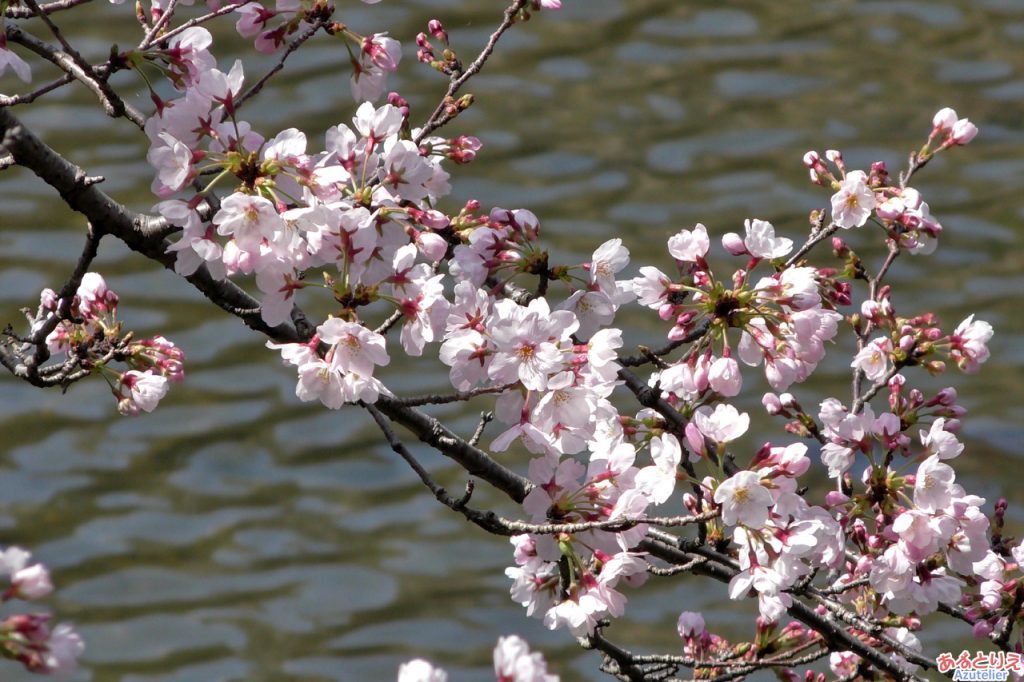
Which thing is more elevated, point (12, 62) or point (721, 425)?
point (12, 62)

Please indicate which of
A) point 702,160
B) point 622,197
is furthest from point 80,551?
point 702,160

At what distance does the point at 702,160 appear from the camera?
7.82 meters

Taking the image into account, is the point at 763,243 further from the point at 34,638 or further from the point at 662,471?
the point at 34,638

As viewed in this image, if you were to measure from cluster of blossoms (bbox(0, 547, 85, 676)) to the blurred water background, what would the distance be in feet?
13.6

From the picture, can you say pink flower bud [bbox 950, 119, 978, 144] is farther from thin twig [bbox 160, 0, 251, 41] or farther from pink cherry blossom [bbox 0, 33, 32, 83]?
pink cherry blossom [bbox 0, 33, 32, 83]

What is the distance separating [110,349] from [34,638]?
79 centimetres

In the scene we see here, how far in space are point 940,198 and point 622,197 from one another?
5.81ft

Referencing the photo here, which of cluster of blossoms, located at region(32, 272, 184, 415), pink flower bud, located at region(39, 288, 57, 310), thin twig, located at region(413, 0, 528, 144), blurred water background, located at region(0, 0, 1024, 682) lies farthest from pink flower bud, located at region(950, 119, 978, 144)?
blurred water background, located at region(0, 0, 1024, 682)

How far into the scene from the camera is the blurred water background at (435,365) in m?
5.64

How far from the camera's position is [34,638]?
51.6 inches

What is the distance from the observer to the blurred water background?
222 inches

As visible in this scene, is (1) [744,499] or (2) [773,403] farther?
(2) [773,403]

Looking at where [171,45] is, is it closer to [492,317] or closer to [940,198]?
[492,317]

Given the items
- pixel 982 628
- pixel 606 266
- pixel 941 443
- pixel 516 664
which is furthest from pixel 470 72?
pixel 982 628
